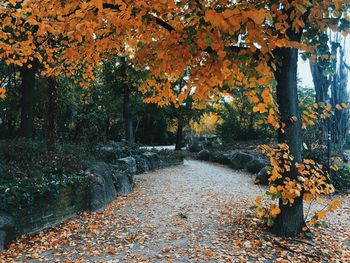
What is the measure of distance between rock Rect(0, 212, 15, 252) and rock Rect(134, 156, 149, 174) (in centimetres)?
692

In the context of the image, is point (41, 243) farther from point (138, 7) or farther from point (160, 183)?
point (160, 183)

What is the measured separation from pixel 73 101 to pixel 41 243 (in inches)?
488

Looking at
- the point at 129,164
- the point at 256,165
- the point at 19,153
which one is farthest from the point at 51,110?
the point at 256,165

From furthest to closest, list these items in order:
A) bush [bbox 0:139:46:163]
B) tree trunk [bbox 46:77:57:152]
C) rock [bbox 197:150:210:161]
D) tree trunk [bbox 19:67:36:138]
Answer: rock [bbox 197:150:210:161] → tree trunk [bbox 19:67:36:138] → tree trunk [bbox 46:77:57:152] → bush [bbox 0:139:46:163]

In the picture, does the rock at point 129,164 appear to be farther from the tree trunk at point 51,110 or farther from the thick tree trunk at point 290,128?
the thick tree trunk at point 290,128

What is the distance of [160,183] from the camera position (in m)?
9.27

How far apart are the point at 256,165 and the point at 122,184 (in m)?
6.13

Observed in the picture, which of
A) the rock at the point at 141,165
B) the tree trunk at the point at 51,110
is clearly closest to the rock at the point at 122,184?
the tree trunk at the point at 51,110

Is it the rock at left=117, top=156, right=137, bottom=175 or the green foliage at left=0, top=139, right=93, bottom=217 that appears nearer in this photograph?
the green foliage at left=0, top=139, right=93, bottom=217

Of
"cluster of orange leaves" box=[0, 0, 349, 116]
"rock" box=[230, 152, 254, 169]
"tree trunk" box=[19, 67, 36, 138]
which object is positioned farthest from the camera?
"rock" box=[230, 152, 254, 169]

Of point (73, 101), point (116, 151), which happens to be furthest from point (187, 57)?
point (73, 101)

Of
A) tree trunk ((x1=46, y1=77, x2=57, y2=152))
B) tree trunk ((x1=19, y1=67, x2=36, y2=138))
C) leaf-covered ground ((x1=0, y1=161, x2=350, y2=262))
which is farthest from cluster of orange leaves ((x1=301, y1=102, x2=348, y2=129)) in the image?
tree trunk ((x1=19, y1=67, x2=36, y2=138))

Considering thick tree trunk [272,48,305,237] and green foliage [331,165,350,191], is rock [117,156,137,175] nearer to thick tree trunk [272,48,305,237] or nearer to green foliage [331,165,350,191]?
green foliage [331,165,350,191]

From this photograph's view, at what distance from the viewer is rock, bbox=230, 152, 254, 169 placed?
1297cm
